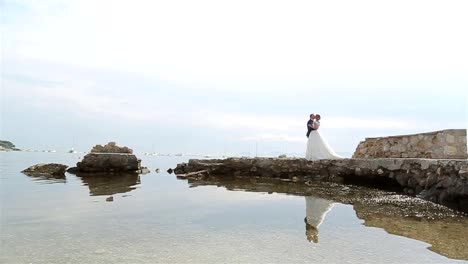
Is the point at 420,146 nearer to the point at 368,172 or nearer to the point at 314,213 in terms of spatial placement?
the point at 368,172

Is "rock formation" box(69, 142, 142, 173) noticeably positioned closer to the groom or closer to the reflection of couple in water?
the groom

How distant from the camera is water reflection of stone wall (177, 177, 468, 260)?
17.5 ft

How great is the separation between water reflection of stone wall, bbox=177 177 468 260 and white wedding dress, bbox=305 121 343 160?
3581 millimetres

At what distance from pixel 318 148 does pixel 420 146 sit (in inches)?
159

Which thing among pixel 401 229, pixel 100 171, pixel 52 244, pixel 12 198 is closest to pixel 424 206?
pixel 401 229

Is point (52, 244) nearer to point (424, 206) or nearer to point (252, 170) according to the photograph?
point (424, 206)

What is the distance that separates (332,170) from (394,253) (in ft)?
30.5

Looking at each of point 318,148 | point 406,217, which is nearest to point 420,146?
point 318,148

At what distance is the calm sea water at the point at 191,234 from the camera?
454cm

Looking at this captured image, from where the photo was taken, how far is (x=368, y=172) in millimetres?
12312

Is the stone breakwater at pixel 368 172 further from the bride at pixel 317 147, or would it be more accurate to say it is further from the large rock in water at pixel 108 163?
the large rock in water at pixel 108 163

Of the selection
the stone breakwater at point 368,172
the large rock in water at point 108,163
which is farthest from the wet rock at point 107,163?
the stone breakwater at point 368,172

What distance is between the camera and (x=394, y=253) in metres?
4.74

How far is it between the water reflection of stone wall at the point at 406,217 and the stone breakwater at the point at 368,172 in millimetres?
506
